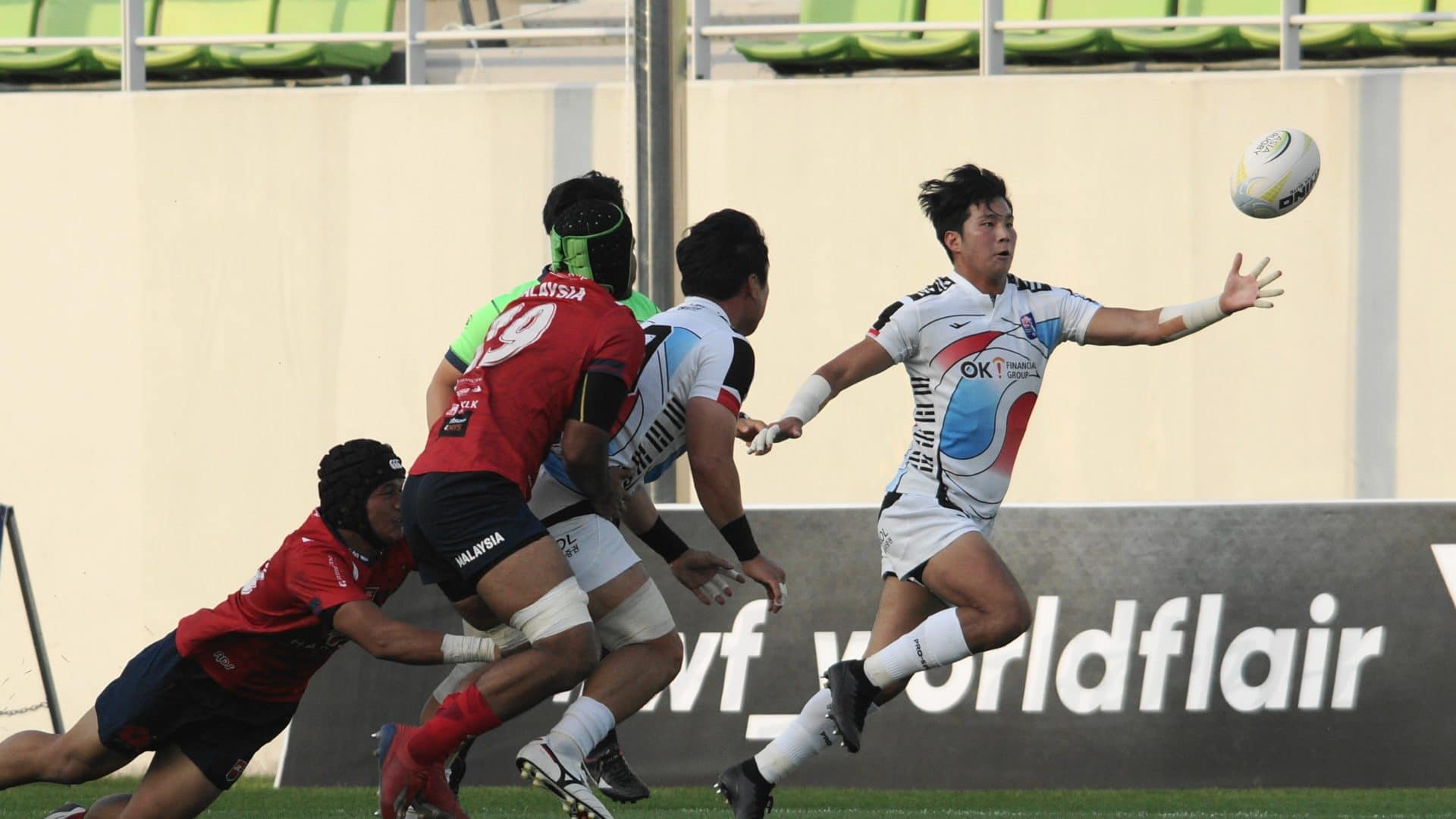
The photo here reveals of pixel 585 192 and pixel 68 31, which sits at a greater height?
pixel 68 31

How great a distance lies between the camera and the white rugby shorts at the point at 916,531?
241 inches

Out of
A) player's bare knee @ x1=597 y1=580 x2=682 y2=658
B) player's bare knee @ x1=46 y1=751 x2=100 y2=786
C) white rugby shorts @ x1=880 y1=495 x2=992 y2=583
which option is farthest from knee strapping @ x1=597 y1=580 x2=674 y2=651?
player's bare knee @ x1=46 y1=751 x2=100 y2=786

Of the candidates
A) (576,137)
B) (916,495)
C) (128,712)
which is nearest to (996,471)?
(916,495)

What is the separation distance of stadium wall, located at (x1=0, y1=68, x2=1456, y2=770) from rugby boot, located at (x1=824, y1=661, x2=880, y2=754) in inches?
170

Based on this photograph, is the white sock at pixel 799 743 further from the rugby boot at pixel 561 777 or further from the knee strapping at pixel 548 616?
the knee strapping at pixel 548 616

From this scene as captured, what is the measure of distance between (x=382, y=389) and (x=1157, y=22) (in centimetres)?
482

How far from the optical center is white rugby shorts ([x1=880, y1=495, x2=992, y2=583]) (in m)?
6.11

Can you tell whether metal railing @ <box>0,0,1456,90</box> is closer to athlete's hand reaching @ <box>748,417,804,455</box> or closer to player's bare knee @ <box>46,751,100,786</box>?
athlete's hand reaching @ <box>748,417,804,455</box>

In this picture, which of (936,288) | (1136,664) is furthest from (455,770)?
(1136,664)

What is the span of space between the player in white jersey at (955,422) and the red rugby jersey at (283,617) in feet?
4.52

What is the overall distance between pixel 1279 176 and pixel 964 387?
1538mm

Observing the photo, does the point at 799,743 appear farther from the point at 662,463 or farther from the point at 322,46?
the point at 322,46

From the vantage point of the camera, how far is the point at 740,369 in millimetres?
5664

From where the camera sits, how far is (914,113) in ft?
33.3
